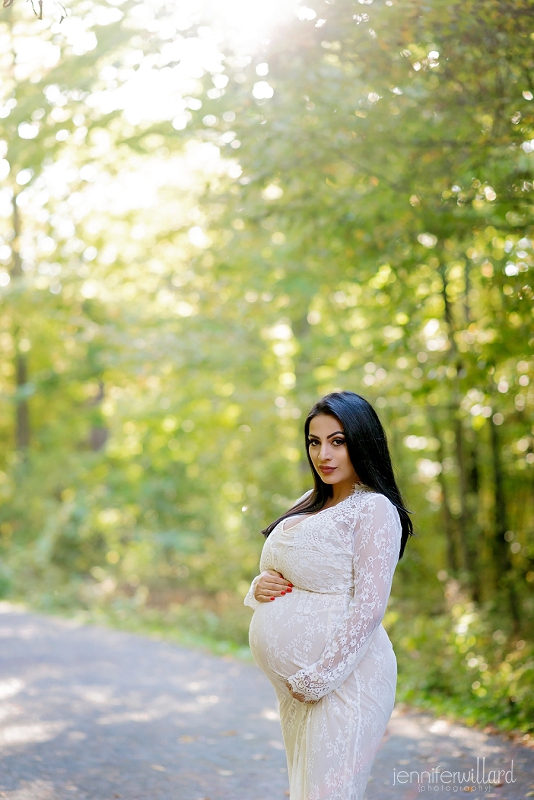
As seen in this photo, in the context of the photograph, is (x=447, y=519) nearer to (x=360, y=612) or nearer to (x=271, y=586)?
(x=271, y=586)

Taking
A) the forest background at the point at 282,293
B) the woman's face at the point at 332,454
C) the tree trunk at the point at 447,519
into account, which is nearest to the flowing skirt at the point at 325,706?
the woman's face at the point at 332,454

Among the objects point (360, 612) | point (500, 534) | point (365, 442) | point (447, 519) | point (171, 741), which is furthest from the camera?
point (447, 519)

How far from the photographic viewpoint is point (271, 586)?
338cm

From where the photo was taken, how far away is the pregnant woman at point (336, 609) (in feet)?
10.1

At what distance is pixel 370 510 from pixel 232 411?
396 inches

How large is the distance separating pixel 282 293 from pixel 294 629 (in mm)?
7775

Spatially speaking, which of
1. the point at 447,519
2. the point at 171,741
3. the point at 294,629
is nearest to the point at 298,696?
the point at 294,629

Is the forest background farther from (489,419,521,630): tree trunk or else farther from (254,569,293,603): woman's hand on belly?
(254,569,293,603): woman's hand on belly

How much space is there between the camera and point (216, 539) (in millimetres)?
14883

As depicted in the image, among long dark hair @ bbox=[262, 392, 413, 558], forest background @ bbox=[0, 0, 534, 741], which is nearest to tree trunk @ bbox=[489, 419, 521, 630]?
forest background @ bbox=[0, 0, 534, 741]

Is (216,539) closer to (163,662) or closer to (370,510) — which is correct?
(163,662)

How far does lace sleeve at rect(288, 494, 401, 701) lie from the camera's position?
10.0ft

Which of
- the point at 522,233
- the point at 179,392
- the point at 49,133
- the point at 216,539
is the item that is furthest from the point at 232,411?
the point at 522,233

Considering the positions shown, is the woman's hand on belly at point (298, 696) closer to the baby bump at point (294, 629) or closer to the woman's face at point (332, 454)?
the baby bump at point (294, 629)
